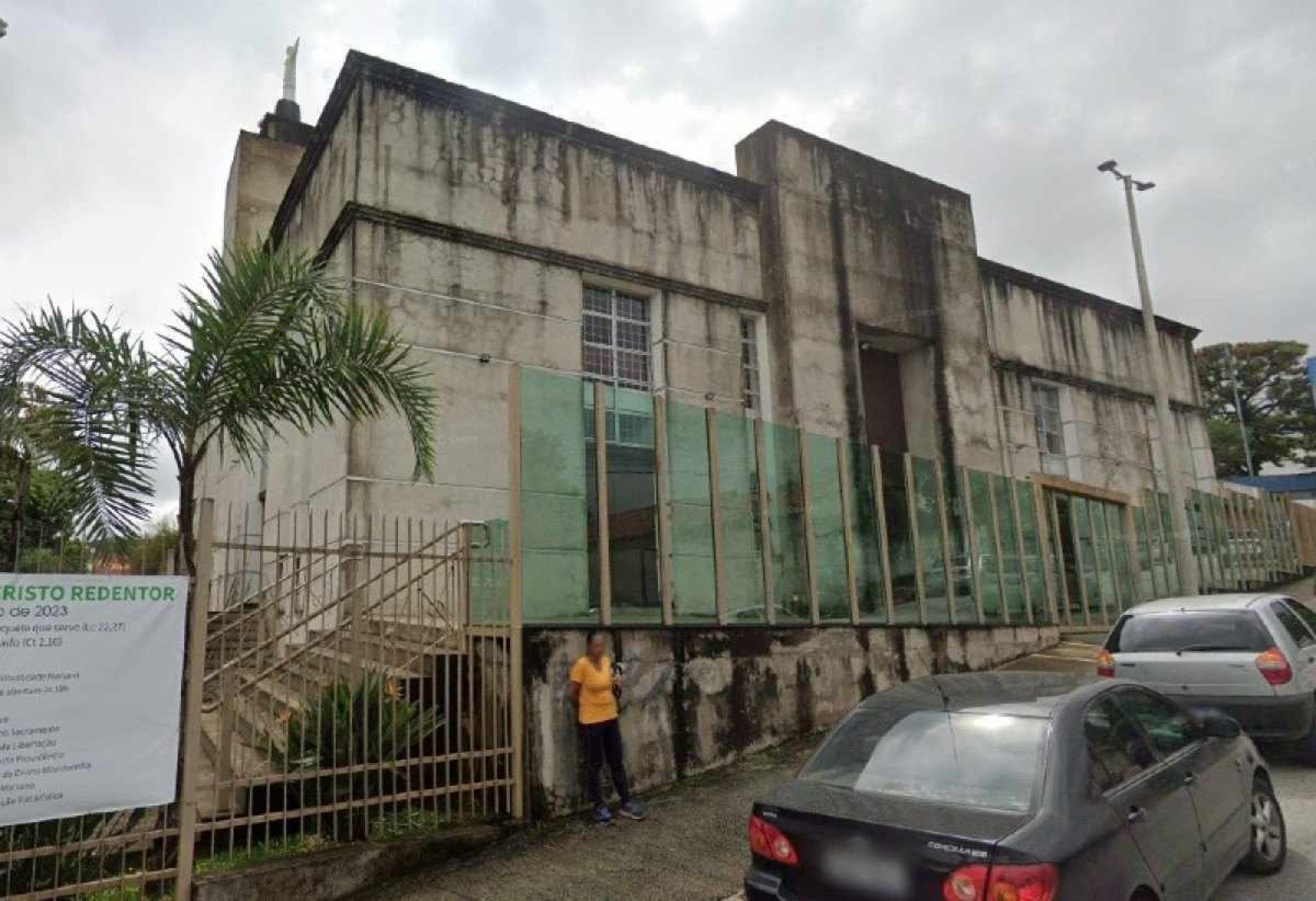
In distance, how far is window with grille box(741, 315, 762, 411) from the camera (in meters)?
15.5

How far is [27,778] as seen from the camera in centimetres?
462

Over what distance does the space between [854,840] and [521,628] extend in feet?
12.7

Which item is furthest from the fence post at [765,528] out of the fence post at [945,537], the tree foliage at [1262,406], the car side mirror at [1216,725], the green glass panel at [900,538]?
the tree foliage at [1262,406]

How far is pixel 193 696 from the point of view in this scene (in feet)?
17.4

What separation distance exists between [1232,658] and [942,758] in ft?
15.9

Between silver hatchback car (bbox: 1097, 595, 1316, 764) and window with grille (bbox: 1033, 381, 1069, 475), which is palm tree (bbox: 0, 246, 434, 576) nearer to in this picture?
silver hatchback car (bbox: 1097, 595, 1316, 764)

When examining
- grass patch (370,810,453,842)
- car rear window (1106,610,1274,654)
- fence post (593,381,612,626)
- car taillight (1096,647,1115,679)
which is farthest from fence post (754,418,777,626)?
grass patch (370,810,453,842)

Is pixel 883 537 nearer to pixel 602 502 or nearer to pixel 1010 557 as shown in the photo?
pixel 1010 557

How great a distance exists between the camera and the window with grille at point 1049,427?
2056 centimetres

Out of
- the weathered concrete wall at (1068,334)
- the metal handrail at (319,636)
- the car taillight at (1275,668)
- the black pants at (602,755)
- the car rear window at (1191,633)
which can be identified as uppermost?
the weathered concrete wall at (1068,334)

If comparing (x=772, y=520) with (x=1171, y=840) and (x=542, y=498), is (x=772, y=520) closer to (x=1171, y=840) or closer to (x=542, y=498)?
(x=542, y=498)

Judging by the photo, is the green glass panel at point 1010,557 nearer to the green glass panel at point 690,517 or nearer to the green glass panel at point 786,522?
the green glass panel at point 786,522

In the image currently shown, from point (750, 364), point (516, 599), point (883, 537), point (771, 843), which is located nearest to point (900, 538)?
point (883, 537)

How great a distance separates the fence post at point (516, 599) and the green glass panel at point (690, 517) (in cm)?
194
